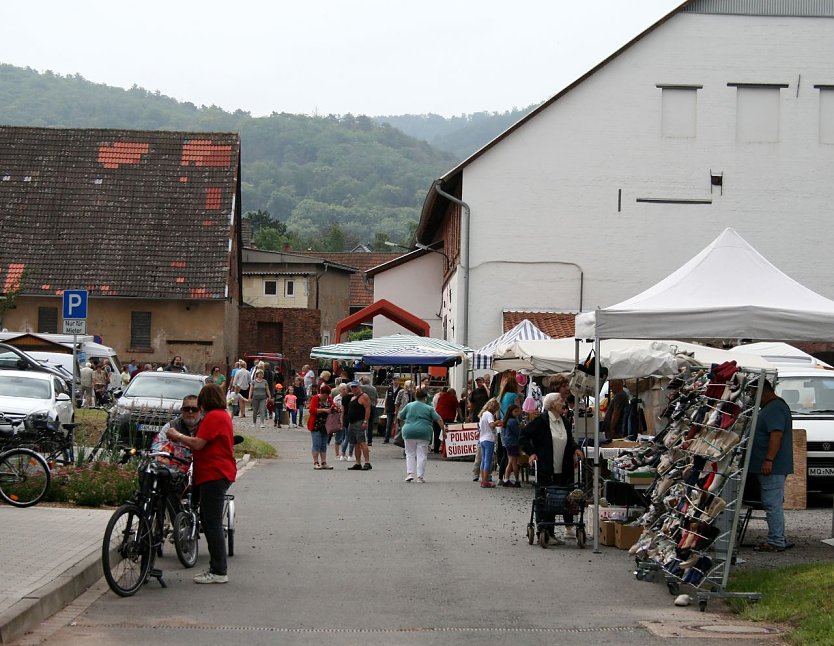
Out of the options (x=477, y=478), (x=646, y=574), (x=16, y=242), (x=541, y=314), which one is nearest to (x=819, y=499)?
(x=477, y=478)

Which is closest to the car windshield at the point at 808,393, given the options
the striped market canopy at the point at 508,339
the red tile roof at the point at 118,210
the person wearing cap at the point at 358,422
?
the person wearing cap at the point at 358,422

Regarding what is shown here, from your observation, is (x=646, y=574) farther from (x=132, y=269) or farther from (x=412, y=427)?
(x=132, y=269)

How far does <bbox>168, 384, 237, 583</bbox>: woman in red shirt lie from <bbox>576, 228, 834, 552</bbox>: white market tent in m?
4.20

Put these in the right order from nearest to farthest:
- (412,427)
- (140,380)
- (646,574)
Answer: (646,574) < (412,427) < (140,380)

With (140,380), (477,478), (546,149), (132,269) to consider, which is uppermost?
(546,149)

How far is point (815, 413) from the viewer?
17906 millimetres

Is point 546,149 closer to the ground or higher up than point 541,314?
higher up

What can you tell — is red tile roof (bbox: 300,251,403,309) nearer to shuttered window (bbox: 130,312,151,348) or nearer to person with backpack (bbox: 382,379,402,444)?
shuttered window (bbox: 130,312,151,348)

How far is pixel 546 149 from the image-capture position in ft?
115

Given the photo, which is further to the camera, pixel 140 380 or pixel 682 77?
pixel 682 77

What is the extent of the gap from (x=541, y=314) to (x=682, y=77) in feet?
25.9

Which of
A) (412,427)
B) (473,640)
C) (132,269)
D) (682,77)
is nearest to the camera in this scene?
(473,640)

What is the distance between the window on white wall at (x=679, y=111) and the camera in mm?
35000

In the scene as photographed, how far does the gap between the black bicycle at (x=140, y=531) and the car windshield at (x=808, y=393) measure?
10797mm
